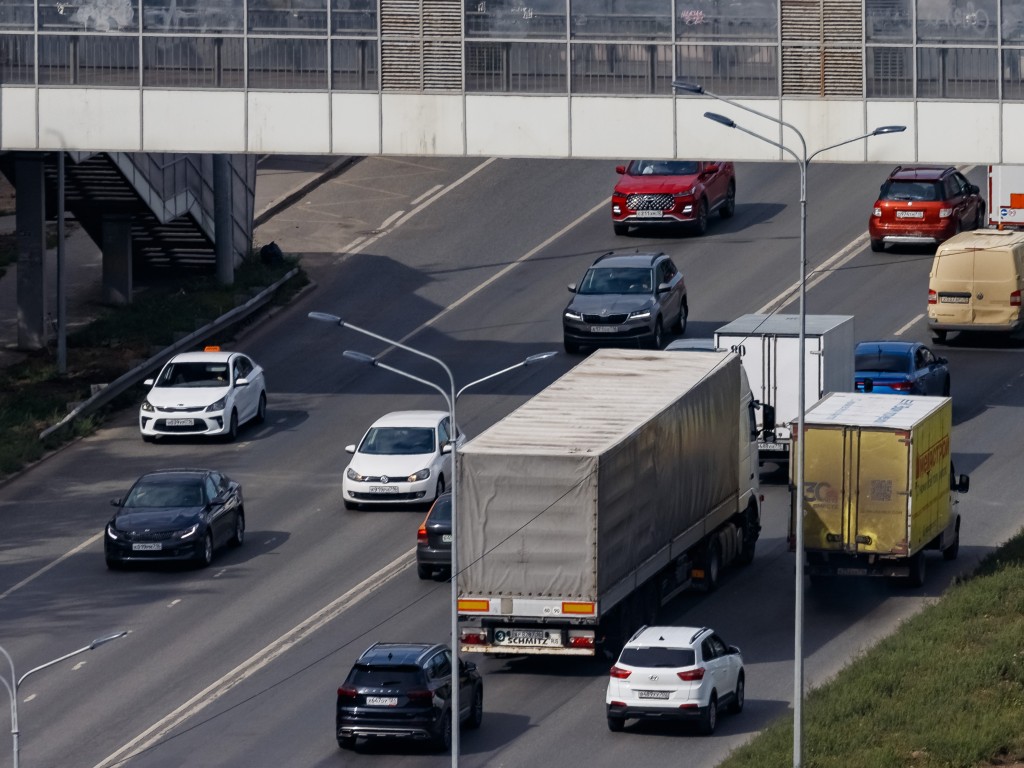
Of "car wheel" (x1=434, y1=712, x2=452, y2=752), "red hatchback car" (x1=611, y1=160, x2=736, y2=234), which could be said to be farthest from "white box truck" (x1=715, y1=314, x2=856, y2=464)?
"red hatchback car" (x1=611, y1=160, x2=736, y2=234)

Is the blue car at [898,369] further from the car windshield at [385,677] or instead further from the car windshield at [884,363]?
the car windshield at [385,677]

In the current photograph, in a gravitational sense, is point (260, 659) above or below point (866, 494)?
below

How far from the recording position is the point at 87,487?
40094mm

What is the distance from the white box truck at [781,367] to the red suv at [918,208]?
1445cm

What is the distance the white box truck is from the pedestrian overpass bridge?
3.47 metres

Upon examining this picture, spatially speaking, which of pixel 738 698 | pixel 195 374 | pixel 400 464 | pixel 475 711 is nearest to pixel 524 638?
pixel 475 711

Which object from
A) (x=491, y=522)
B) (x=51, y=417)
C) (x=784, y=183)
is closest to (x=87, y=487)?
(x=51, y=417)

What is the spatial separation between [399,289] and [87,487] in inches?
585

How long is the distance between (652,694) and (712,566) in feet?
20.4

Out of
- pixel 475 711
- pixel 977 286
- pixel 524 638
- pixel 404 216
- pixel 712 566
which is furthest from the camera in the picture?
A: pixel 404 216

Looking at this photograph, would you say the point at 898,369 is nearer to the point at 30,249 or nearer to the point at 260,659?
the point at 260,659

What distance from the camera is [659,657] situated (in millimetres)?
28375

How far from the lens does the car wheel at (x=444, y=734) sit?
27859 mm

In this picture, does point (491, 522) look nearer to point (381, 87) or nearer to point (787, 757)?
point (787, 757)
